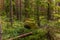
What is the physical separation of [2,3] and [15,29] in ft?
28.5

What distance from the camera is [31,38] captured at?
30.7 ft

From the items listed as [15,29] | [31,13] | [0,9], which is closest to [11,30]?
[15,29]

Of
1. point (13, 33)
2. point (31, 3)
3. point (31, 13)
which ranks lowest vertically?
point (13, 33)

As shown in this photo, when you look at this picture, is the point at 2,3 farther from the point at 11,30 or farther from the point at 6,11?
the point at 11,30

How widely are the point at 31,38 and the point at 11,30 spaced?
2.69 meters

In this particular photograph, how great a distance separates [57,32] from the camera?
9.09 m

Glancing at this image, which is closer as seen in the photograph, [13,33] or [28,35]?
[28,35]

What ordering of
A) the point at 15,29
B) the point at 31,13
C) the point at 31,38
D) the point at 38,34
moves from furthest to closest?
the point at 31,13, the point at 15,29, the point at 31,38, the point at 38,34

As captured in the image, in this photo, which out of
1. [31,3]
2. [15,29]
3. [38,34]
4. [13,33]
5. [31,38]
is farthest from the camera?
[31,3]

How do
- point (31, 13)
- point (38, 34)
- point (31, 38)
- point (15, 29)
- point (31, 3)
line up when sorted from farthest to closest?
point (31, 3) < point (31, 13) < point (15, 29) < point (31, 38) < point (38, 34)

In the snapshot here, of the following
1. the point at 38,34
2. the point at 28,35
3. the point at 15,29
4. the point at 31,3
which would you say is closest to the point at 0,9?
the point at 31,3

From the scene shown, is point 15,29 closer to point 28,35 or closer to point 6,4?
point 28,35

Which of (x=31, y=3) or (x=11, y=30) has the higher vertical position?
(x=31, y=3)

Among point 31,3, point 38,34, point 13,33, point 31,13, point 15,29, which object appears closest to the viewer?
A: point 38,34
